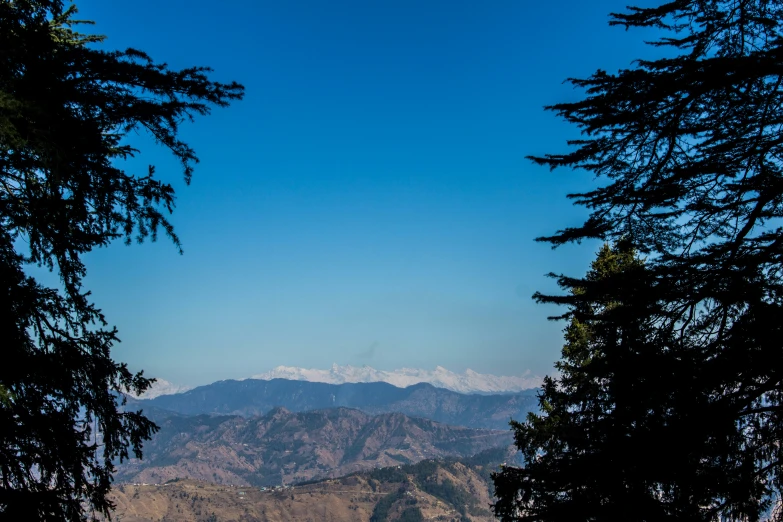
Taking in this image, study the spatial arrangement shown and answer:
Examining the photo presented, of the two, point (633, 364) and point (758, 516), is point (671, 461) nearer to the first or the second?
point (633, 364)

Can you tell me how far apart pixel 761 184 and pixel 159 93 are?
836 cm

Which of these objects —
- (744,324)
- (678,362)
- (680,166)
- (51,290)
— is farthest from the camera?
(51,290)

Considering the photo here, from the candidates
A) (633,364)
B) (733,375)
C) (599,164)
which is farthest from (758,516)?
(599,164)

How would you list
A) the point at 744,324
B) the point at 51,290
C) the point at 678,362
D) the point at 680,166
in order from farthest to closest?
the point at 51,290 → the point at 680,166 → the point at 678,362 → the point at 744,324

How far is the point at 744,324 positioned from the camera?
5719 mm

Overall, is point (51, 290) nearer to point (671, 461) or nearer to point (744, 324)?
point (671, 461)

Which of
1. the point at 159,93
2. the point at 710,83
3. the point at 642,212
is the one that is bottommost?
the point at 642,212

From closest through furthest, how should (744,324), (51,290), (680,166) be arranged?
1. (744,324)
2. (680,166)
3. (51,290)

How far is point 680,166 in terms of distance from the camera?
6617mm

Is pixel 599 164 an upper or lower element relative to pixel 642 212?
upper

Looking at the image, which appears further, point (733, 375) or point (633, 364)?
point (633, 364)

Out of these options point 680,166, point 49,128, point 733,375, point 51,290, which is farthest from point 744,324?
point 51,290

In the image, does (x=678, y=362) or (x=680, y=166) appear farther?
(x=680, y=166)

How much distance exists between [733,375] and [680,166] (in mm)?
2748
